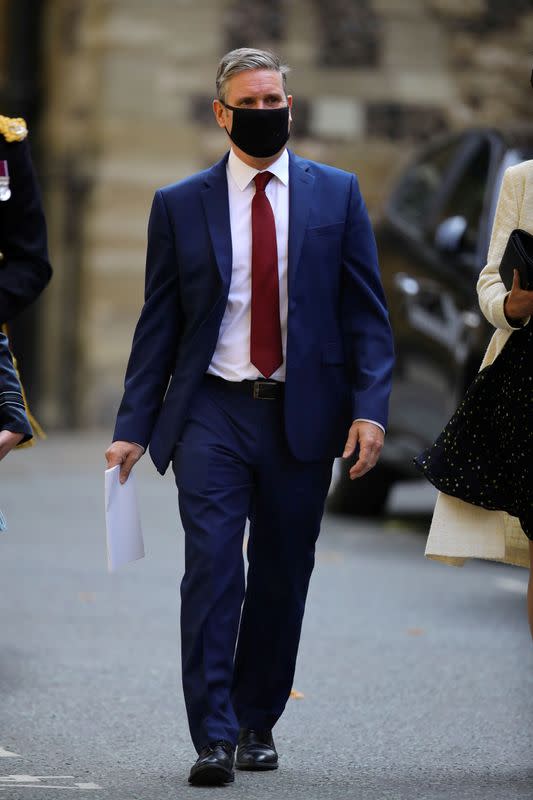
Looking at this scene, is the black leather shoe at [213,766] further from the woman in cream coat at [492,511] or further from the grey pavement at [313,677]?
the woman in cream coat at [492,511]

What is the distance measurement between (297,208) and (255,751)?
1.49 meters

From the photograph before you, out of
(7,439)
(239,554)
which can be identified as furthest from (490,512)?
(7,439)

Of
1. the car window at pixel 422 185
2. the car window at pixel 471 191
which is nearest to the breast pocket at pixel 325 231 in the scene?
the car window at pixel 471 191

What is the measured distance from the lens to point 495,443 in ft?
17.7

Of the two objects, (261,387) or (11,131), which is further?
(11,131)

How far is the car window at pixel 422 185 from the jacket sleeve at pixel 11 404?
231 inches

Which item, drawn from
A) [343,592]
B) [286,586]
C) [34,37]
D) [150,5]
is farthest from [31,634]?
[34,37]

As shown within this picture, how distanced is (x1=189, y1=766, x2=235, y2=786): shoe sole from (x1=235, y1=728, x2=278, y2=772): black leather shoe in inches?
9.9

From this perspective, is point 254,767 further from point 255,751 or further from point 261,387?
point 261,387

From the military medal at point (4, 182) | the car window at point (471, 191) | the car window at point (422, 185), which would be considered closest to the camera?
the military medal at point (4, 182)

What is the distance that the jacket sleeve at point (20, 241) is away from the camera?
20.0 ft

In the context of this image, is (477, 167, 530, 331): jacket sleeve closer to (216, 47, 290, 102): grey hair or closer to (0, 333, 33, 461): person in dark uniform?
(216, 47, 290, 102): grey hair

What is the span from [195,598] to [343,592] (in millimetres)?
3948

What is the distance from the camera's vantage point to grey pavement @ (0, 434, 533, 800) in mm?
5434
